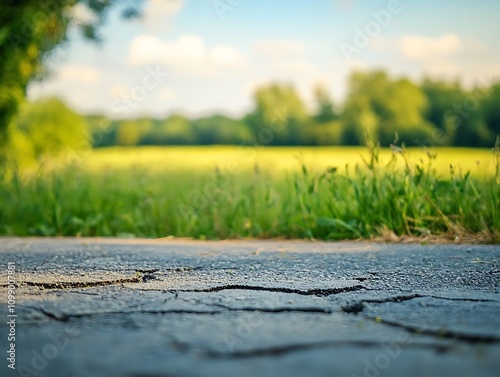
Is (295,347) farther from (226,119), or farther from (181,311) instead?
(226,119)

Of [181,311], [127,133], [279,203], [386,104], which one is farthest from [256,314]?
[386,104]

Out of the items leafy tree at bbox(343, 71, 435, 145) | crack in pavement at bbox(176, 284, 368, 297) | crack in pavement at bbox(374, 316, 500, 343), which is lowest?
crack in pavement at bbox(374, 316, 500, 343)

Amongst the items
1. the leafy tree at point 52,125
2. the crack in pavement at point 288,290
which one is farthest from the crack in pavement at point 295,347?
the leafy tree at point 52,125

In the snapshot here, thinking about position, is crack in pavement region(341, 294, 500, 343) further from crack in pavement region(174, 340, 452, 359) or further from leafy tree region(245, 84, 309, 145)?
leafy tree region(245, 84, 309, 145)

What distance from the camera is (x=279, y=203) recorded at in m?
5.01

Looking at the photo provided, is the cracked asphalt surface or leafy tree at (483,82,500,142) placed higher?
leafy tree at (483,82,500,142)

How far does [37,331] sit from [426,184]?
3.43 metres

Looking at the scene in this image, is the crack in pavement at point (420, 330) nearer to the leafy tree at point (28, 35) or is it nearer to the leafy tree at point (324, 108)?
the leafy tree at point (28, 35)

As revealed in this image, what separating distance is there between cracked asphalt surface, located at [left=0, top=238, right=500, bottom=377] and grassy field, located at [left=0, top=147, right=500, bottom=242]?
82 centimetres

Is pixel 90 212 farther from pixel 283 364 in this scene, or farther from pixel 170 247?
pixel 283 364

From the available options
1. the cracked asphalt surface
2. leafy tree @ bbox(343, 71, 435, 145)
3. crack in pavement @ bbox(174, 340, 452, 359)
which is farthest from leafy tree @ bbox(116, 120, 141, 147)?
crack in pavement @ bbox(174, 340, 452, 359)

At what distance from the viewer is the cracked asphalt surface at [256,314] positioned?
5.02 feet

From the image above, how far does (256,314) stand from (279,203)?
3.00 m

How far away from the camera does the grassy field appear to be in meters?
4.28
